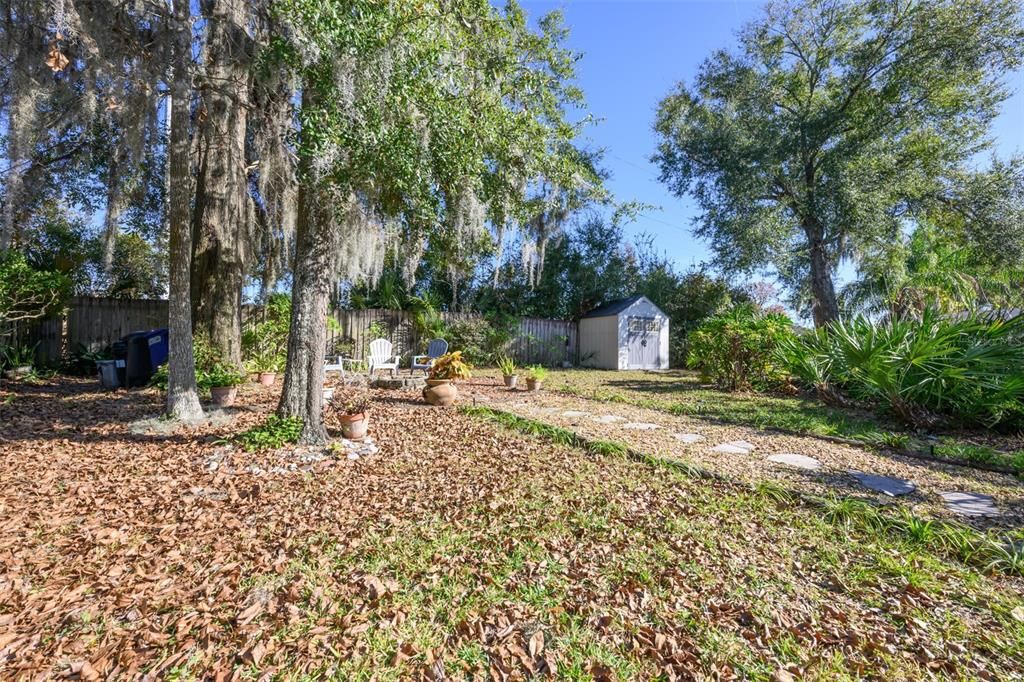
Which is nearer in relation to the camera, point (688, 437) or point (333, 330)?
point (688, 437)

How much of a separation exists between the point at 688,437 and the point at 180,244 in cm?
535

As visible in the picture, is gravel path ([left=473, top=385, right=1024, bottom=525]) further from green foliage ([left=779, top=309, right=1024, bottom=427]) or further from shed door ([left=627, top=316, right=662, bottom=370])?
shed door ([left=627, top=316, right=662, bottom=370])

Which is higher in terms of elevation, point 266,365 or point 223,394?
point 266,365

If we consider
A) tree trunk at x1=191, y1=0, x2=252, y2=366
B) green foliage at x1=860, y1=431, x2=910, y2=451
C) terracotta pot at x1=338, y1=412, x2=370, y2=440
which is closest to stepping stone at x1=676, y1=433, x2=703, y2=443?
green foliage at x1=860, y1=431, x2=910, y2=451

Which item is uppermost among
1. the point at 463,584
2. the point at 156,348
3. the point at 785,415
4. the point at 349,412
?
the point at 156,348

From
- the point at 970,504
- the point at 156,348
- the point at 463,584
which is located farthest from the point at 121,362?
the point at 970,504

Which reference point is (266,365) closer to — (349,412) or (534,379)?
(349,412)

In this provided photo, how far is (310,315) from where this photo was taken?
368 centimetres

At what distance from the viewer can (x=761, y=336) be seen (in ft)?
23.8

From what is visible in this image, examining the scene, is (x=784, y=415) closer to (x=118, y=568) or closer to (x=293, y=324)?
(x=293, y=324)

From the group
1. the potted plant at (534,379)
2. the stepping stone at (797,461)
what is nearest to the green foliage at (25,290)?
the potted plant at (534,379)

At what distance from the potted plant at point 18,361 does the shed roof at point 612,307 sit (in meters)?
12.6

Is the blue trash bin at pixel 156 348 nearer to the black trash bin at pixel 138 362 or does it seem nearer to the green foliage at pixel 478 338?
the black trash bin at pixel 138 362

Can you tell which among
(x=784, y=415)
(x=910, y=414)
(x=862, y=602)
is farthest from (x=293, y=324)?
(x=910, y=414)
